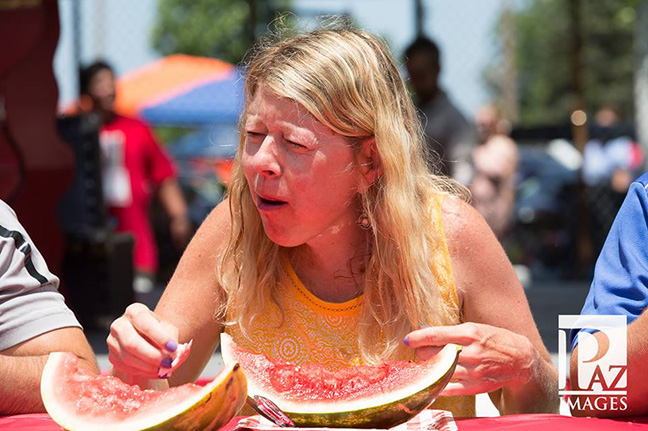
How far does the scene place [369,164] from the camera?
2352mm

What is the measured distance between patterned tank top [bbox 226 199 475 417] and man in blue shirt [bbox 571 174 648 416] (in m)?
0.39

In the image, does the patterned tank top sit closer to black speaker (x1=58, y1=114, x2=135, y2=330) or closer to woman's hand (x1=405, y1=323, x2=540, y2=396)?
woman's hand (x1=405, y1=323, x2=540, y2=396)

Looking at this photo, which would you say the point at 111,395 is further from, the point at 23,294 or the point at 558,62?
the point at 558,62

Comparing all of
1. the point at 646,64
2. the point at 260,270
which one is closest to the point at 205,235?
the point at 260,270

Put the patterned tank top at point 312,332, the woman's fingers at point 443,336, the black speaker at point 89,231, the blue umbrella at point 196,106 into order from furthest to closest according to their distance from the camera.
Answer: the blue umbrella at point 196,106 → the black speaker at point 89,231 → the patterned tank top at point 312,332 → the woman's fingers at point 443,336

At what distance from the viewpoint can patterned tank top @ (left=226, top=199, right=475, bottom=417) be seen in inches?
93.6

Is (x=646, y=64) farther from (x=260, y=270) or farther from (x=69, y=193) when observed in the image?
(x=260, y=270)

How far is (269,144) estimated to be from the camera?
216 centimetres

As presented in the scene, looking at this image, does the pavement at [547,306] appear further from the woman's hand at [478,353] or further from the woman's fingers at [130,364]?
the woman's hand at [478,353]

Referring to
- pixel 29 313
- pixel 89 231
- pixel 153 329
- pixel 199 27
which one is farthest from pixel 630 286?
pixel 199 27

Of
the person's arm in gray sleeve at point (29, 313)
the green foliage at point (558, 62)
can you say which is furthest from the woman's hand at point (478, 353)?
the green foliage at point (558, 62)

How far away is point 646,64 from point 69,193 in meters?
4.60

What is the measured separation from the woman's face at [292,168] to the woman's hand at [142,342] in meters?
0.41

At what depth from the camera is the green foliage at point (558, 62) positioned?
43844 mm
